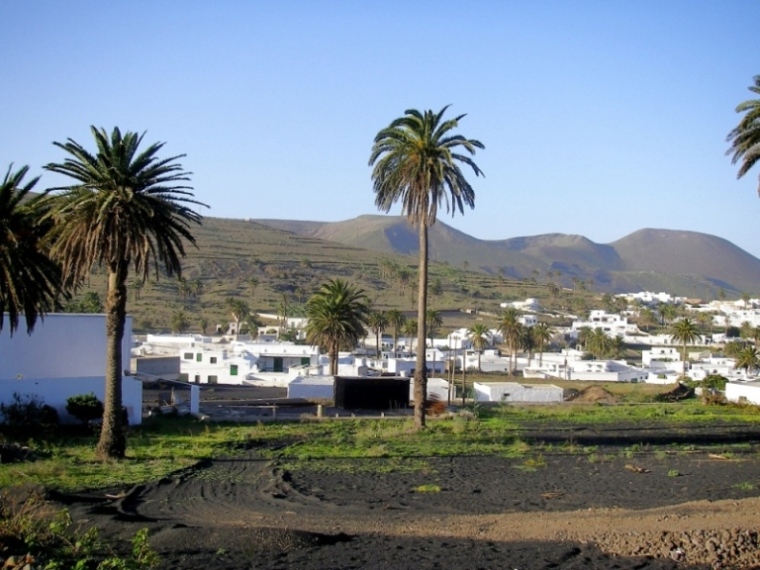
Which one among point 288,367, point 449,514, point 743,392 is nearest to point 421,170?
point 449,514

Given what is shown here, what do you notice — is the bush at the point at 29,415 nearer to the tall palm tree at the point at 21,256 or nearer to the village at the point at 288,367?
the village at the point at 288,367

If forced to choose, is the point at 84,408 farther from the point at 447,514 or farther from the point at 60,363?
the point at 447,514

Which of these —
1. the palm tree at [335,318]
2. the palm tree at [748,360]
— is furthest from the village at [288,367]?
the palm tree at [335,318]

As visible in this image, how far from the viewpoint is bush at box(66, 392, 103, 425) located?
1329 inches

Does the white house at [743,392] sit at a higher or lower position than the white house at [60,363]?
lower

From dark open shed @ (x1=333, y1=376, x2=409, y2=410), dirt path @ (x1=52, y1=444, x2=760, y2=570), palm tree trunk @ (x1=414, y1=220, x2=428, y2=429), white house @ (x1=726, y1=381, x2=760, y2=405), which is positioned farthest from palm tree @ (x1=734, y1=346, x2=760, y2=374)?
dirt path @ (x1=52, y1=444, x2=760, y2=570)

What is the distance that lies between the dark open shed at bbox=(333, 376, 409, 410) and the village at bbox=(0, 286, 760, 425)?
1.63ft

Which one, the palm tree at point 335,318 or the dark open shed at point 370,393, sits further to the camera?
the palm tree at point 335,318

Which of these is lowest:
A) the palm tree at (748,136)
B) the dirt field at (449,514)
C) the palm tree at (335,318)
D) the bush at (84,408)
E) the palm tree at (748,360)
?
the dirt field at (449,514)

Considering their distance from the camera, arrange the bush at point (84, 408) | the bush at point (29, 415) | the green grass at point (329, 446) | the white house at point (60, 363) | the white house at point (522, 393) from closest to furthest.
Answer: the green grass at point (329, 446)
the bush at point (29, 415)
the bush at point (84, 408)
the white house at point (60, 363)
the white house at point (522, 393)

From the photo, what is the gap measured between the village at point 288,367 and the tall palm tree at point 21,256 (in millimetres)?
7260

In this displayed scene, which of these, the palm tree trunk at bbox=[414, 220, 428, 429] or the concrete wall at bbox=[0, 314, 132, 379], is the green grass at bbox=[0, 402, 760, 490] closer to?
the palm tree trunk at bbox=[414, 220, 428, 429]

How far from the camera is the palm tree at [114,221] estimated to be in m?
25.5

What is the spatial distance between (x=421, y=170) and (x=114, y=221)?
1475cm
